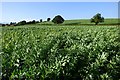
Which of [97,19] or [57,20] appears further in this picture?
[57,20]

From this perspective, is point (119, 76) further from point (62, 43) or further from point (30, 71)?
point (62, 43)

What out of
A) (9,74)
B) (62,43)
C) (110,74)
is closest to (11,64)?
(9,74)

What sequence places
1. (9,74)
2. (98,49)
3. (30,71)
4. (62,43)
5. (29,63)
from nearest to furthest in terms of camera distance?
(30,71)
(9,74)
(29,63)
(98,49)
(62,43)

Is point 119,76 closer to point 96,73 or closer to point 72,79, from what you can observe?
point 96,73

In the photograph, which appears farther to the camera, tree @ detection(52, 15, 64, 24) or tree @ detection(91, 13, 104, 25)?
tree @ detection(52, 15, 64, 24)

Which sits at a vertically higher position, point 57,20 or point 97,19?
point 97,19

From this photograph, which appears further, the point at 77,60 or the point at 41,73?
the point at 77,60

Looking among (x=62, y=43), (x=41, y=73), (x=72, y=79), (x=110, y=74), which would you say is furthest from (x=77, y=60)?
(x=62, y=43)

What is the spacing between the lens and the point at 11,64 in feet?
24.3

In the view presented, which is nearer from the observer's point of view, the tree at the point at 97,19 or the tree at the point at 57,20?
the tree at the point at 97,19

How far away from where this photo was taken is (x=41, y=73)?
6840 millimetres

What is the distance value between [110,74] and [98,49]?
2.12 meters

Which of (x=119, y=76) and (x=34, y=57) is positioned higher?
(x=34, y=57)

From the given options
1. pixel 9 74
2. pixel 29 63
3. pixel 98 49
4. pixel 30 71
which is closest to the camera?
pixel 30 71
